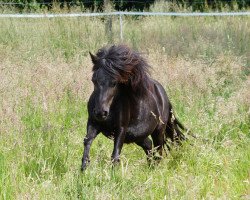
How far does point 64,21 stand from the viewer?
12.7 meters

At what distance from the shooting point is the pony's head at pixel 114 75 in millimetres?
5367

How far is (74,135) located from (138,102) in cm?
82

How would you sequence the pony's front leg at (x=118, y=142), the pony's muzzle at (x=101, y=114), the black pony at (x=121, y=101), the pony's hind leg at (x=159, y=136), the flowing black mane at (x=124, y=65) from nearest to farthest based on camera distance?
the pony's muzzle at (x=101, y=114) < the black pony at (x=121, y=101) < the flowing black mane at (x=124, y=65) < the pony's front leg at (x=118, y=142) < the pony's hind leg at (x=159, y=136)

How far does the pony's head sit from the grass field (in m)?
0.43

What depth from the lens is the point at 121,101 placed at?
19.1 feet

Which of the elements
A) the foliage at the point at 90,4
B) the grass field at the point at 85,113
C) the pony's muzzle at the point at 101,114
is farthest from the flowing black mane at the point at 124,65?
the foliage at the point at 90,4

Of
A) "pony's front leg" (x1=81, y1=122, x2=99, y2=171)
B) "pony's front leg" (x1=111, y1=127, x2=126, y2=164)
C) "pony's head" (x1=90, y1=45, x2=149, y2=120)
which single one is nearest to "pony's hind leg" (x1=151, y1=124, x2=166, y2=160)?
"pony's head" (x1=90, y1=45, x2=149, y2=120)

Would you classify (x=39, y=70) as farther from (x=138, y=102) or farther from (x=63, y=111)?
(x=138, y=102)

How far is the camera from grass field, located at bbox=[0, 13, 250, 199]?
4.91 meters

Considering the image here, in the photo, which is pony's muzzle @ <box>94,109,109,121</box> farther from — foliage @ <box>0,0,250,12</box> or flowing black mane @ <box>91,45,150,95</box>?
foliage @ <box>0,0,250,12</box>

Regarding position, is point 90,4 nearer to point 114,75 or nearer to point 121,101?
point 121,101

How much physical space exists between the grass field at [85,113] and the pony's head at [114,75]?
0.43 metres

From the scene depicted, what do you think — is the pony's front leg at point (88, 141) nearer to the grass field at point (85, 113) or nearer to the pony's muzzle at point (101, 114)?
the grass field at point (85, 113)

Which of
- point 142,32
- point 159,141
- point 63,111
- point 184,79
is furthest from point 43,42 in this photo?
point 159,141
